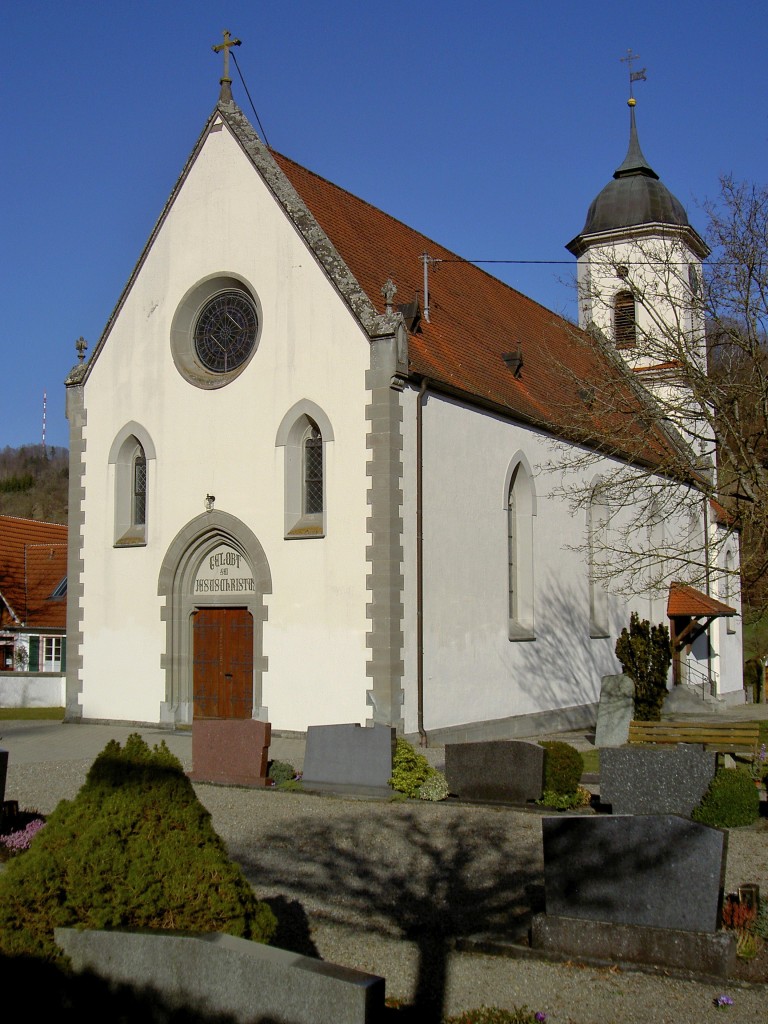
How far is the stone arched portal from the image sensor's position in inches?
742

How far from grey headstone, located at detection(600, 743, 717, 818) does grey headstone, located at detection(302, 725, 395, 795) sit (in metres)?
2.79

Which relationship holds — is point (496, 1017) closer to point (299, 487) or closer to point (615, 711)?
point (615, 711)

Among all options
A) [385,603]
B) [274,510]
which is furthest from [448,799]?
[274,510]

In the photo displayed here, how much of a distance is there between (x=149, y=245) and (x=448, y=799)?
12.9m

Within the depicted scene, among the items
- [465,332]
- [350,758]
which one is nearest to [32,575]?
Result: [465,332]

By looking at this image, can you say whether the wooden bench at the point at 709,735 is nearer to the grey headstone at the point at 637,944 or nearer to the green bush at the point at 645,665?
the grey headstone at the point at 637,944

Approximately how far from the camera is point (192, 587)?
19406mm

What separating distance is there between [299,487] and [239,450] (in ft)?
4.50

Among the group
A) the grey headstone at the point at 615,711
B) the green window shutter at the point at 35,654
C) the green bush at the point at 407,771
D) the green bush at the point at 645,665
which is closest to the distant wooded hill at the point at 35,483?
the green window shutter at the point at 35,654

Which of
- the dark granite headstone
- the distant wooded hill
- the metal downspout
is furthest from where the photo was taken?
the distant wooded hill

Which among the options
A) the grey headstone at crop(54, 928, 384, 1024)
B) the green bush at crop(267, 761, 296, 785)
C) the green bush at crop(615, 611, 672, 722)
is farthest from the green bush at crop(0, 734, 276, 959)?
the green bush at crop(615, 611, 672, 722)

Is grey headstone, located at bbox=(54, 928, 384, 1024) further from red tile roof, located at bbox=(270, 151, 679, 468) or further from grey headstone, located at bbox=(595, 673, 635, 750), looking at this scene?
red tile roof, located at bbox=(270, 151, 679, 468)

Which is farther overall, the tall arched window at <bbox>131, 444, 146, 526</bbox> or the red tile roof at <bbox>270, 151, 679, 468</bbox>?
the tall arched window at <bbox>131, 444, 146, 526</bbox>

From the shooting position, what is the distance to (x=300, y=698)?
17422 mm
